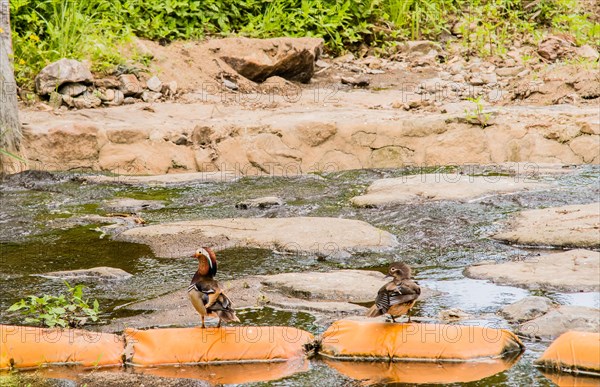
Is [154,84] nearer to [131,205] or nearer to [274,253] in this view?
[131,205]

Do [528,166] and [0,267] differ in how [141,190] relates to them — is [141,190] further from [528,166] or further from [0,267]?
[528,166]

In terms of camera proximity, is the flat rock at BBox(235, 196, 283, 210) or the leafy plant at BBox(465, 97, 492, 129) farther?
the leafy plant at BBox(465, 97, 492, 129)

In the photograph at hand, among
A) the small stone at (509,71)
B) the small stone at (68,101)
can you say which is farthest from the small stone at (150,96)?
the small stone at (509,71)

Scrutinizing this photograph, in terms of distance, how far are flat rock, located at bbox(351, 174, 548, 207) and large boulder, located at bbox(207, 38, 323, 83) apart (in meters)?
3.98

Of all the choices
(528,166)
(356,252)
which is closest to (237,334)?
(356,252)

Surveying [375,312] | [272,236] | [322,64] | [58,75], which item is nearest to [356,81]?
[322,64]

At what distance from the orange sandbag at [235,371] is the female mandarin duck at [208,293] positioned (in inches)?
10.0

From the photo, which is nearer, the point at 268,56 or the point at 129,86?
the point at 129,86

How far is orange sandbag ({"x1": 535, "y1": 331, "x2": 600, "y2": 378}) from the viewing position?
4.54 m

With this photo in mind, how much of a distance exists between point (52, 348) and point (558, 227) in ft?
13.0

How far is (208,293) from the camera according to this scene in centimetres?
468

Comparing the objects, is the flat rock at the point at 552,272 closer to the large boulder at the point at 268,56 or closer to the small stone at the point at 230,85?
the small stone at the point at 230,85

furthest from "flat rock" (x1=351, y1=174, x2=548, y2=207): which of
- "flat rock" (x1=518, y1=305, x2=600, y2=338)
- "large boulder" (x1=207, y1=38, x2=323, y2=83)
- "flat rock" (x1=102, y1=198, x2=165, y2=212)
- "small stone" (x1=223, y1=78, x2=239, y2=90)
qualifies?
"large boulder" (x1=207, y1=38, x2=323, y2=83)

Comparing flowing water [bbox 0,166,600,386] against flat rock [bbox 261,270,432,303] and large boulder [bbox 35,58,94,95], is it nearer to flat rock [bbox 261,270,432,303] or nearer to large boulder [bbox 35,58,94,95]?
flat rock [bbox 261,270,432,303]
